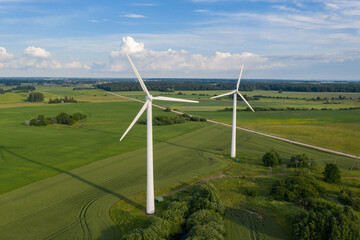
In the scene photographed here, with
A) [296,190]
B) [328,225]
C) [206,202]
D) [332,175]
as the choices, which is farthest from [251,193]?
[332,175]

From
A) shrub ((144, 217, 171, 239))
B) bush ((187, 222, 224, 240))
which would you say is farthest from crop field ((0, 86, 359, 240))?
shrub ((144, 217, 171, 239))

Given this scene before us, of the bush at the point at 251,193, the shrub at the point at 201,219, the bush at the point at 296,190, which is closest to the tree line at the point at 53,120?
the bush at the point at 251,193

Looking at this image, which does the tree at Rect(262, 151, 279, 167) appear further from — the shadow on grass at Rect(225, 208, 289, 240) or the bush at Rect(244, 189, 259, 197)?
the shadow on grass at Rect(225, 208, 289, 240)

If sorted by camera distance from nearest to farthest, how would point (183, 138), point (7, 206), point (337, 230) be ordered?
point (337, 230)
point (7, 206)
point (183, 138)

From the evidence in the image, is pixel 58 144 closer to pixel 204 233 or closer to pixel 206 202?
pixel 206 202

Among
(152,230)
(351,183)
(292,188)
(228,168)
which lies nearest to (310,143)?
(351,183)

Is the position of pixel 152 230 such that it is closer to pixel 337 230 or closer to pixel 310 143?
pixel 337 230

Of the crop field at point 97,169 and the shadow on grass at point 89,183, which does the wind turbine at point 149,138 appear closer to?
the shadow on grass at point 89,183
